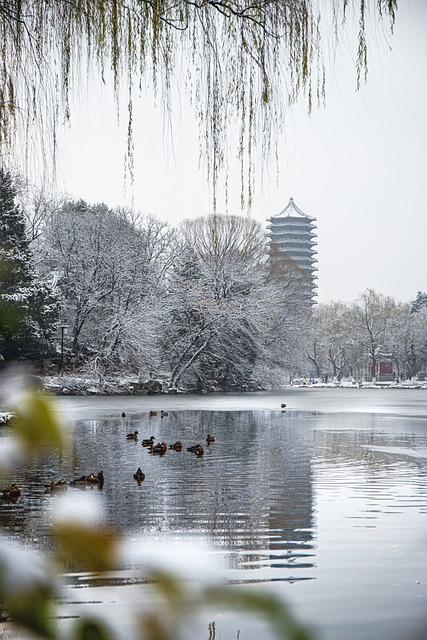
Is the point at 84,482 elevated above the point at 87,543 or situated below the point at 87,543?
below

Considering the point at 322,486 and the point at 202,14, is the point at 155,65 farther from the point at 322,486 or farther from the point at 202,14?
the point at 322,486

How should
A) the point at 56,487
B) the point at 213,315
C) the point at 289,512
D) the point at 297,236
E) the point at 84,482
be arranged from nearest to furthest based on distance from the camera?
the point at 289,512, the point at 56,487, the point at 84,482, the point at 213,315, the point at 297,236

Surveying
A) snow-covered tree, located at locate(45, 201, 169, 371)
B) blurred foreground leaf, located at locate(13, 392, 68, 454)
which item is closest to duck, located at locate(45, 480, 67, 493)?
blurred foreground leaf, located at locate(13, 392, 68, 454)

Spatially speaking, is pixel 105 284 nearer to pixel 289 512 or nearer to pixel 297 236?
pixel 289 512

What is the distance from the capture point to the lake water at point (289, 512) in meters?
4.87

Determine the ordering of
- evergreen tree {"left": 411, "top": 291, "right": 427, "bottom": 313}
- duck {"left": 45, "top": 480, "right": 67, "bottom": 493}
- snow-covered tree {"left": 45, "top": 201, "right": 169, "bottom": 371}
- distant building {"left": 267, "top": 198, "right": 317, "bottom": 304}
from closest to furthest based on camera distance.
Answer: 1. duck {"left": 45, "top": 480, "right": 67, "bottom": 493}
2. snow-covered tree {"left": 45, "top": 201, "right": 169, "bottom": 371}
3. evergreen tree {"left": 411, "top": 291, "right": 427, "bottom": 313}
4. distant building {"left": 267, "top": 198, "right": 317, "bottom": 304}

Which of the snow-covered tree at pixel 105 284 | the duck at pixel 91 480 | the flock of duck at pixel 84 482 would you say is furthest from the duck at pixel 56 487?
the snow-covered tree at pixel 105 284

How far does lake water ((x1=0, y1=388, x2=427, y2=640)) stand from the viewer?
16.0 ft

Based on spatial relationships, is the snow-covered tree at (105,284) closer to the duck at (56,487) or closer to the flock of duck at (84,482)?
the flock of duck at (84,482)

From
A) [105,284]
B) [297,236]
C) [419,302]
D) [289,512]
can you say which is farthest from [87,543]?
[297,236]

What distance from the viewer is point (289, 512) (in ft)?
29.7

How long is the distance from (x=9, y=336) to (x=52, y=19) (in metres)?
1.00

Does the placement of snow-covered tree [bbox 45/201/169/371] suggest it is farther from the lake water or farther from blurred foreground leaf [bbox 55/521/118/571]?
blurred foreground leaf [bbox 55/521/118/571]

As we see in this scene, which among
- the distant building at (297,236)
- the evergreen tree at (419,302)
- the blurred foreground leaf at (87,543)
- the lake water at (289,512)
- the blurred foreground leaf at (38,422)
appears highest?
the distant building at (297,236)
